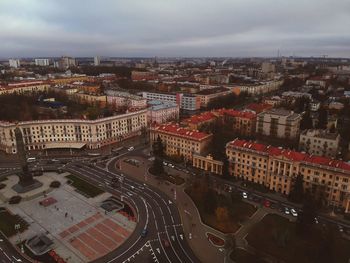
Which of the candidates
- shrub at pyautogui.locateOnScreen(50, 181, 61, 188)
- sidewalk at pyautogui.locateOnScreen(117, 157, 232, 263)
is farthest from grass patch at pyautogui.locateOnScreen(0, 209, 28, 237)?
sidewalk at pyautogui.locateOnScreen(117, 157, 232, 263)

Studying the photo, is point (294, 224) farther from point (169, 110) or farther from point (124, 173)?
point (169, 110)

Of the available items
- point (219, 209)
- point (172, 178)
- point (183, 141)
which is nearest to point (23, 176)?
point (172, 178)

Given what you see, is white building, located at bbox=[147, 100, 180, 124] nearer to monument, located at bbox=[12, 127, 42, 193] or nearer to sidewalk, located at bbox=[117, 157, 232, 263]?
sidewalk, located at bbox=[117, 157, 232, 263]

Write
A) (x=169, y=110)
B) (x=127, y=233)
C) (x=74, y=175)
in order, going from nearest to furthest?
(x=127, y=233)
(x=74, y=175)
(x=169, y=110)

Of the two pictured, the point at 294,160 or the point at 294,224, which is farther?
the point at 294,160

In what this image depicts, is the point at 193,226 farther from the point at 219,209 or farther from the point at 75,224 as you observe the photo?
the point at 75,224

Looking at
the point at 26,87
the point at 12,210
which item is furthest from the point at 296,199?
the point at 26,87

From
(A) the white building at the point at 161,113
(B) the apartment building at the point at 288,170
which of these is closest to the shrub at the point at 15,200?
(B) the apartment building at the point at 288,170

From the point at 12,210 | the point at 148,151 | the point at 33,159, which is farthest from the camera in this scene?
Answer: the point at 148,151
